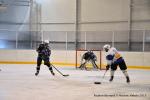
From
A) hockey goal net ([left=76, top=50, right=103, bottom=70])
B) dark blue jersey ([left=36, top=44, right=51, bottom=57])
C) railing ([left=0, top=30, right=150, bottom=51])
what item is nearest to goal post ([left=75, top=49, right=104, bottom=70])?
hockey goal net ([left=76, top=50, right=103, bottom=70])

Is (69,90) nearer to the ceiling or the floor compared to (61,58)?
nearer to the floor

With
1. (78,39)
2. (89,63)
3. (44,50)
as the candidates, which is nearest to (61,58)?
(78,39)

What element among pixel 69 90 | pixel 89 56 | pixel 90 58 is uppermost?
pixel 89 56

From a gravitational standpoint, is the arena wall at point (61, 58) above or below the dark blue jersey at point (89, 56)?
below

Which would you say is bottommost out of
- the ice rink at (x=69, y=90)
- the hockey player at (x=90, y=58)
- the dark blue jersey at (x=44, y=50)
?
the ice rink at (x=69, y=90)

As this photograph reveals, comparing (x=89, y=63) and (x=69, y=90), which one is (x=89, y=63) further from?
(x=69, y=90)

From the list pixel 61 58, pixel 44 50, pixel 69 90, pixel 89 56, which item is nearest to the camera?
pixel 69 90

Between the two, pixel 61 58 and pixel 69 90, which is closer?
pixel 69 90

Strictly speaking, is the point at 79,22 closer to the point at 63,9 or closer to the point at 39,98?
the point at 63,9

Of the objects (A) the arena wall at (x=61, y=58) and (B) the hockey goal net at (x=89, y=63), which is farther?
(A) the arena wall at (x=61, y=58)

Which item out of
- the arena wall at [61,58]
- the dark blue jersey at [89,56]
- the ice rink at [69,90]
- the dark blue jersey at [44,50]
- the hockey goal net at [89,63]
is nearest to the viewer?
the ice rink at [69,90]

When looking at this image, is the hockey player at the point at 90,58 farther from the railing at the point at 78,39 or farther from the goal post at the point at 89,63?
the railing at the point at 78,39

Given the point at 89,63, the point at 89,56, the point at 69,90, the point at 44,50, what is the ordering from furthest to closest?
the point at 89,63 < the point at 89,56 < the point at 44,50 < the point at 69,90

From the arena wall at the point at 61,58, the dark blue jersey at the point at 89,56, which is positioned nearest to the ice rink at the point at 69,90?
the dark blue jersey at the point at 89,56
